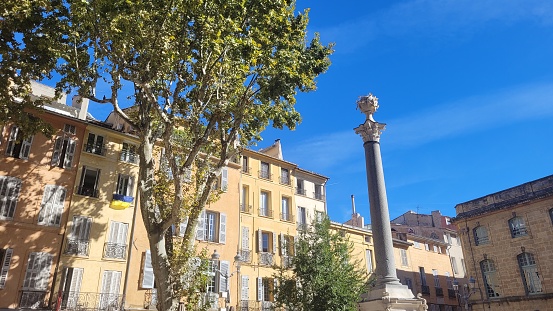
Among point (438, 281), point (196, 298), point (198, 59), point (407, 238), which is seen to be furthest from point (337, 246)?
point (438, 281)

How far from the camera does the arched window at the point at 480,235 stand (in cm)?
3489

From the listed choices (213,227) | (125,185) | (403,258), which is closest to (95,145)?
(125,185)

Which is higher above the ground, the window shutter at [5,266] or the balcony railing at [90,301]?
the window shutter at [5,266]

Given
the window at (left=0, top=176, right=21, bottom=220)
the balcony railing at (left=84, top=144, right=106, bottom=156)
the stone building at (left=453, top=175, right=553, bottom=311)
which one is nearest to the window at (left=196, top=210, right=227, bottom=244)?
the balcony railing at (left=84, top=144, right=106, bottom=156)

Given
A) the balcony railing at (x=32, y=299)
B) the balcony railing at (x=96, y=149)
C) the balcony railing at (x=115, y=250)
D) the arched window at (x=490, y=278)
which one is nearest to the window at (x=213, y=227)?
the balcony railing at (x=115, y=250)

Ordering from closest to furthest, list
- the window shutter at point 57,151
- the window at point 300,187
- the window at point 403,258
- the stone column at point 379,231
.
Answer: the stone column at point 379,231 < the window shutter at point 57,151 < the window at point 300,187 < the window at point 403,258

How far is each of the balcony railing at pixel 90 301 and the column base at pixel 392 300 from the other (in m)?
12.0

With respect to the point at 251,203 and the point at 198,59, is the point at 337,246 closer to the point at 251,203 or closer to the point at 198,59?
the point at 251,203

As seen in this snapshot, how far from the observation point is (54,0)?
14.2 metres

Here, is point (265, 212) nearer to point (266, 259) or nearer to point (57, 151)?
point (266, 259)

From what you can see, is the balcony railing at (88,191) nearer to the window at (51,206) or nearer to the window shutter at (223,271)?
the window at (51,206)

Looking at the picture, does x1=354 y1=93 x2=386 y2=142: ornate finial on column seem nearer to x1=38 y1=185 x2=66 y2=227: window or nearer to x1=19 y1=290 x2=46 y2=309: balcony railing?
x1=38 y1=185 x2=66 y2=227: window

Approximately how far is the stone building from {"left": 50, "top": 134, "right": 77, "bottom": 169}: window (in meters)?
27.1

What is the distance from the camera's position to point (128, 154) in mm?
25531
